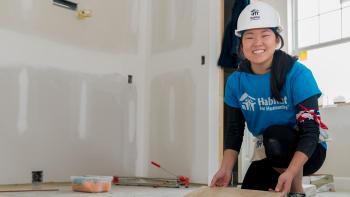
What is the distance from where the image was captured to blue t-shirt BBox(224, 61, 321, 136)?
5.10ft

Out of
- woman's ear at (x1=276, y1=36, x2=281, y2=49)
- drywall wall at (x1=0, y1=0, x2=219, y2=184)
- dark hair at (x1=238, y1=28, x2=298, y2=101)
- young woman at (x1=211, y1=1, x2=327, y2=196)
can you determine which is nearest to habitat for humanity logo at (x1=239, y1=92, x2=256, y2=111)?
young woman at (x1=211, y1=1, x2=327, y2=196)

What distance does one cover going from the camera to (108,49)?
351 cm

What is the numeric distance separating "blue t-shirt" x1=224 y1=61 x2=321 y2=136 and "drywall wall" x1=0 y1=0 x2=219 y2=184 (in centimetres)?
159

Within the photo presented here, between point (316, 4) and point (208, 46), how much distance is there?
4.91 ft

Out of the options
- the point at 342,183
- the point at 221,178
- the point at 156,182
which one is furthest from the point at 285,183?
the point at 342,183

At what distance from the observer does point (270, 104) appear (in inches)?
64.6

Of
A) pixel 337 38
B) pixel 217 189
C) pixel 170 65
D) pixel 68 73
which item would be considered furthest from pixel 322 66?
pixel 217 189

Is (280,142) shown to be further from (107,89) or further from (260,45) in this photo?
(107,89)

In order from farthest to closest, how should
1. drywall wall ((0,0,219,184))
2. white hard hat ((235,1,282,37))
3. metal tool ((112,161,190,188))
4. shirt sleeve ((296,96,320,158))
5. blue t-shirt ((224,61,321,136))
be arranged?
metal tool ((112,161,190,188))
drywall wall ((0,0,219,184))
white hard hat ((235,1,282,37))
blue t-shirt ((224,61,321,136))
shirt sleeve ((296,96,320,158))

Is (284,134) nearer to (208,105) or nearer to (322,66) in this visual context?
(208,105)

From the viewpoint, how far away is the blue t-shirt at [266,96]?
5.10 feet

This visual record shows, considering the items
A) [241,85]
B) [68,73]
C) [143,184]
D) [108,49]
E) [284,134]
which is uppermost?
[108,49]

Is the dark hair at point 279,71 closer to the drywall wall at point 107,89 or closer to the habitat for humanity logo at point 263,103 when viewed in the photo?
the habitat for humanity logo at point 263,103

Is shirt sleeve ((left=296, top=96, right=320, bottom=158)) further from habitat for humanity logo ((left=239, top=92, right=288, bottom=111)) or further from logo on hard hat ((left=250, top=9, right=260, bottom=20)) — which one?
logo on hard hat ((left=250, top=9, right=260, bottom=20))
